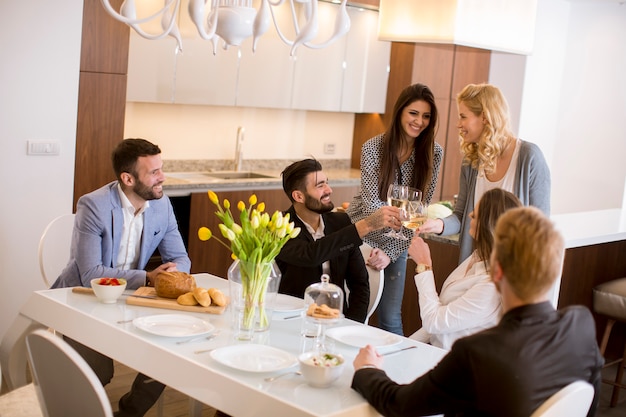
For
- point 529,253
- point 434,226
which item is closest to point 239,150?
point 434,226

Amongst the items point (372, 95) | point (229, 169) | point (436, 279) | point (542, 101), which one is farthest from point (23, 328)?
point (542, 101)

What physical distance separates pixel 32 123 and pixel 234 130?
183 cm

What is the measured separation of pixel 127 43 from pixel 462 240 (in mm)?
2155

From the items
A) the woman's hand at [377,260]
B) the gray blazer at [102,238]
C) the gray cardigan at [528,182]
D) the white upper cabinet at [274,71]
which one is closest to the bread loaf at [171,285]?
the gray blazer at [102,238]

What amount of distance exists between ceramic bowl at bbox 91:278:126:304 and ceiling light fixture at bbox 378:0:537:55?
1.24m

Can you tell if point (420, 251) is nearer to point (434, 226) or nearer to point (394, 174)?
point (434, 226)

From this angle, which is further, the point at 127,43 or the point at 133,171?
the point at 127,43

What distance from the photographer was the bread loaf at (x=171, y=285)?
2766 mm

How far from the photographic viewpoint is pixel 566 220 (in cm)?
455

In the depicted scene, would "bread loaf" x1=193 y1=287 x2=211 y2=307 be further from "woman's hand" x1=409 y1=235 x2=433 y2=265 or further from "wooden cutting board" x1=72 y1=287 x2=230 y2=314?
"woman's hand" x1=409 y1=235 x2=433 y2=265

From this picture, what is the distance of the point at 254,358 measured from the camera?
2.27m

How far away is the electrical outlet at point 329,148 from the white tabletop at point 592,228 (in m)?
2.19

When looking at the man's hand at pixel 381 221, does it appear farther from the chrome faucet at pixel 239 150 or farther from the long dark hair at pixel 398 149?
the chrome faucet at pixel 239 150

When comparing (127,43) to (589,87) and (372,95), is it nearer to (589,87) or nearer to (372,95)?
(372,95)
